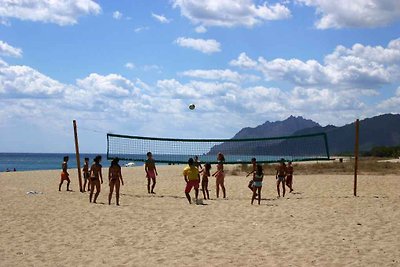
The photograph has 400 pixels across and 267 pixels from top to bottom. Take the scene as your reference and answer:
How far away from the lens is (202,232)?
887 cm

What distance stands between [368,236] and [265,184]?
1108 centimetres

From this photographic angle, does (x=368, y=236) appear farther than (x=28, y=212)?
No

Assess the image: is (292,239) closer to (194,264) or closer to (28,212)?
(194,264)

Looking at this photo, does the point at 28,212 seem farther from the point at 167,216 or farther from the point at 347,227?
the point at 347,227

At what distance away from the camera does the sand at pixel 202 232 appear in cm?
700

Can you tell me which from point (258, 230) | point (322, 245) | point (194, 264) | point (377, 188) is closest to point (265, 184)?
point (377, 188)

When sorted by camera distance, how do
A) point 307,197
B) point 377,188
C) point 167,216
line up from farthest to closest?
1. point 377,188
2. point 307,197
3. point 167,216

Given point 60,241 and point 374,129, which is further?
point 374,129

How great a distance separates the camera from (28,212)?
11289mm

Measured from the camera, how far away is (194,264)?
6676 mm

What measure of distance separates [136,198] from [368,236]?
7713 millimetres

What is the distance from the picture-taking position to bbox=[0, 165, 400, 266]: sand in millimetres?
7004

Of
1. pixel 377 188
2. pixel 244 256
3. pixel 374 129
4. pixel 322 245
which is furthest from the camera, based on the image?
pixel 374 129

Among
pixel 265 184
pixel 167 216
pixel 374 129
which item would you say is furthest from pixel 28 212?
pixel 374 129
